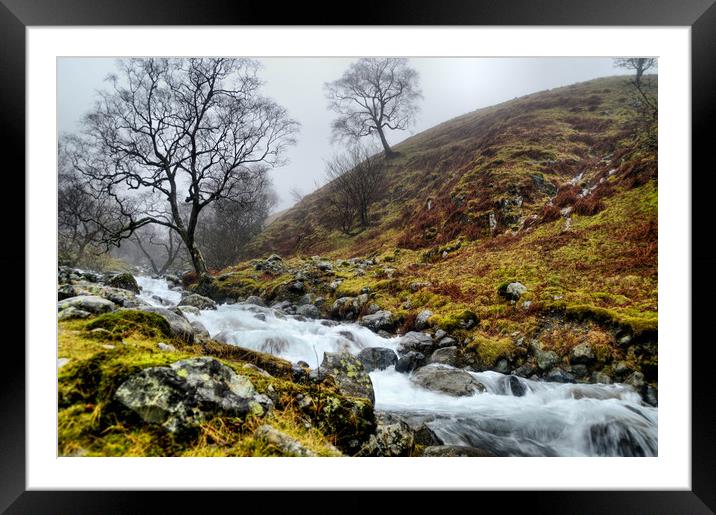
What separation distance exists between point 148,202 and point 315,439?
3.04 m

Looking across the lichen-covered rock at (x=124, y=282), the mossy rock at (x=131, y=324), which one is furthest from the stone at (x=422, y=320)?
the lichen-covered rock at (x=124, y=282)

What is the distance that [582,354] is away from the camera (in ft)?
9.23

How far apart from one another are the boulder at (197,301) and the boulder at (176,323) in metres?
0.18

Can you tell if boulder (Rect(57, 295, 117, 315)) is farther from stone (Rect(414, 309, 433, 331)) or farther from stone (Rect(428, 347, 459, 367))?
stone (Rect(428, 347, 459, 367))

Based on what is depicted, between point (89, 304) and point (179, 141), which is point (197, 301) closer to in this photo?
point (89, 304)

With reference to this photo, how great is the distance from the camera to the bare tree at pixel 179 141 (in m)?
3.03

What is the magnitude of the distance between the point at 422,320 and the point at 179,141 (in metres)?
3.38

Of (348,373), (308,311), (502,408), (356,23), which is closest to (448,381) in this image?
(502,408)

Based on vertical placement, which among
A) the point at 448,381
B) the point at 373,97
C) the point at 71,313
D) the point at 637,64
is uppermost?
the point at 637,64

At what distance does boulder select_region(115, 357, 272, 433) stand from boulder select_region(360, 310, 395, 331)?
4.08ft

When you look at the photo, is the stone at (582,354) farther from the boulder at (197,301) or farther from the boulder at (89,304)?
the boulder at (89,304)

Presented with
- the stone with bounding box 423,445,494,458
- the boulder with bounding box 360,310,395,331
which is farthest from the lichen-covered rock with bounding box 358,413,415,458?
the boulder with bounding box 360,310,395,331
